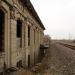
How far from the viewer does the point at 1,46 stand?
9.45 metres

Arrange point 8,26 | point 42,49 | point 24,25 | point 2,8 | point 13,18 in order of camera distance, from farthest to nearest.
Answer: point 42,49, point 24,25, point 13,18, point 8,26, point 2,8

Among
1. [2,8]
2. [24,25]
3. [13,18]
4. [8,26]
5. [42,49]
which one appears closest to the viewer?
[2,8]

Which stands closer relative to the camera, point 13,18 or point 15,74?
point 15,74

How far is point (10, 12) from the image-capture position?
1005 cm

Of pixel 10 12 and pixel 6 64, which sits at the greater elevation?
pixel 10 12

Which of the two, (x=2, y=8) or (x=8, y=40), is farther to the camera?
(x=8, y=40)

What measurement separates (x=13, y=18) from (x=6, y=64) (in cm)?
257

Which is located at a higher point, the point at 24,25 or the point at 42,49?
A: the point at 24,25

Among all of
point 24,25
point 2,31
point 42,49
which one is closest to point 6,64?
point 2,31

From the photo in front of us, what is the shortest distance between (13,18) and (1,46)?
1.85 metres

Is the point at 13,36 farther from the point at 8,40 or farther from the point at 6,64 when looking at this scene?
the point at 6,64

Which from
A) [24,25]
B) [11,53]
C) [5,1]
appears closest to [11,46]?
[11,53]

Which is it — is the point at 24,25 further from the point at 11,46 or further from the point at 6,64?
the point at 6,64

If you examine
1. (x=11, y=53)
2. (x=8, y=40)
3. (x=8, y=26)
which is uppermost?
(x=8, y=26)
